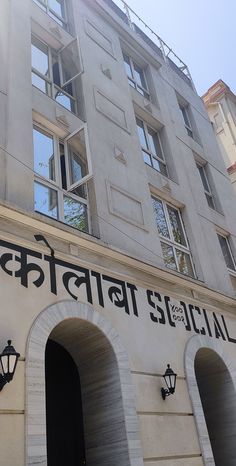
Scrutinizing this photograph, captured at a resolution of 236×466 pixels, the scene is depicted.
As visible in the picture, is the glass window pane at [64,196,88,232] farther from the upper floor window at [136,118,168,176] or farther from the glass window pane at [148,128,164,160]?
the glass window pane at [148,128,164,160]

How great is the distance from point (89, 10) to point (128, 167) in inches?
239

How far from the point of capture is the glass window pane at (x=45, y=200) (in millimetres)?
7177

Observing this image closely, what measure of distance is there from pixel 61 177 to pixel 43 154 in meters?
0.58

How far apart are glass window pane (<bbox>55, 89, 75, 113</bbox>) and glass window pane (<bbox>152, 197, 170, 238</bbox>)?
3.12 metres

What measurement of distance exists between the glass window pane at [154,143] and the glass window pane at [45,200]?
4942mm

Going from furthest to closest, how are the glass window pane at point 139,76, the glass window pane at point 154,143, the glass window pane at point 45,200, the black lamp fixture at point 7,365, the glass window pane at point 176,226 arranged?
the glass window pane at point 139,76 < the glass window pane at point 154,143 < the glass window pane at point 176,226 < the glass window pane at point 45,200 < the black lamp fixture at point 7,365

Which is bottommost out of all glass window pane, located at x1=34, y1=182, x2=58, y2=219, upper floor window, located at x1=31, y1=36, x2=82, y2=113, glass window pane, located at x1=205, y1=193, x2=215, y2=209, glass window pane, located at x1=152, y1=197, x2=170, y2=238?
glass window pane, located at x1=34, y1=182, x2=58, y2=219

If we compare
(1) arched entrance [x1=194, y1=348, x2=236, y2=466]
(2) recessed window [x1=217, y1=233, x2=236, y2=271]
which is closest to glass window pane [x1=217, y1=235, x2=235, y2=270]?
(2) recessed window [x1=217, y1=233, x2=236, y2=271]

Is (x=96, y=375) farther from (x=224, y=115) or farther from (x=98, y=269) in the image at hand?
(x=224, y=115)

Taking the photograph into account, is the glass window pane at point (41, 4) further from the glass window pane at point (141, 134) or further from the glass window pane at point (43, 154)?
the glass window pane at point (43, 154)

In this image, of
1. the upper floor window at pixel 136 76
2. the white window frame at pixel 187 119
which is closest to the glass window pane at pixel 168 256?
the upper floor window at pixel 136 76

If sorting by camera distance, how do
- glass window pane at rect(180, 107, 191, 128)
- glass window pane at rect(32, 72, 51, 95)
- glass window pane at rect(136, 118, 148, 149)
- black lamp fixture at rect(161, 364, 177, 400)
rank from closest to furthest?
1. black lamp fixture at rect(161, 364, 177, 400)
2. glass window pane at rect(32, 72, 51, 95)
3. glass window pane at rect(136, 118, 148, 149)
4. glass window pane at rect(180, 107, 191, 128)

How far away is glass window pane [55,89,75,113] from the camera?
9352 millimetres

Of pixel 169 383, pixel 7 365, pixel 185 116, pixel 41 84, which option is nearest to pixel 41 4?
pixel 41 84
